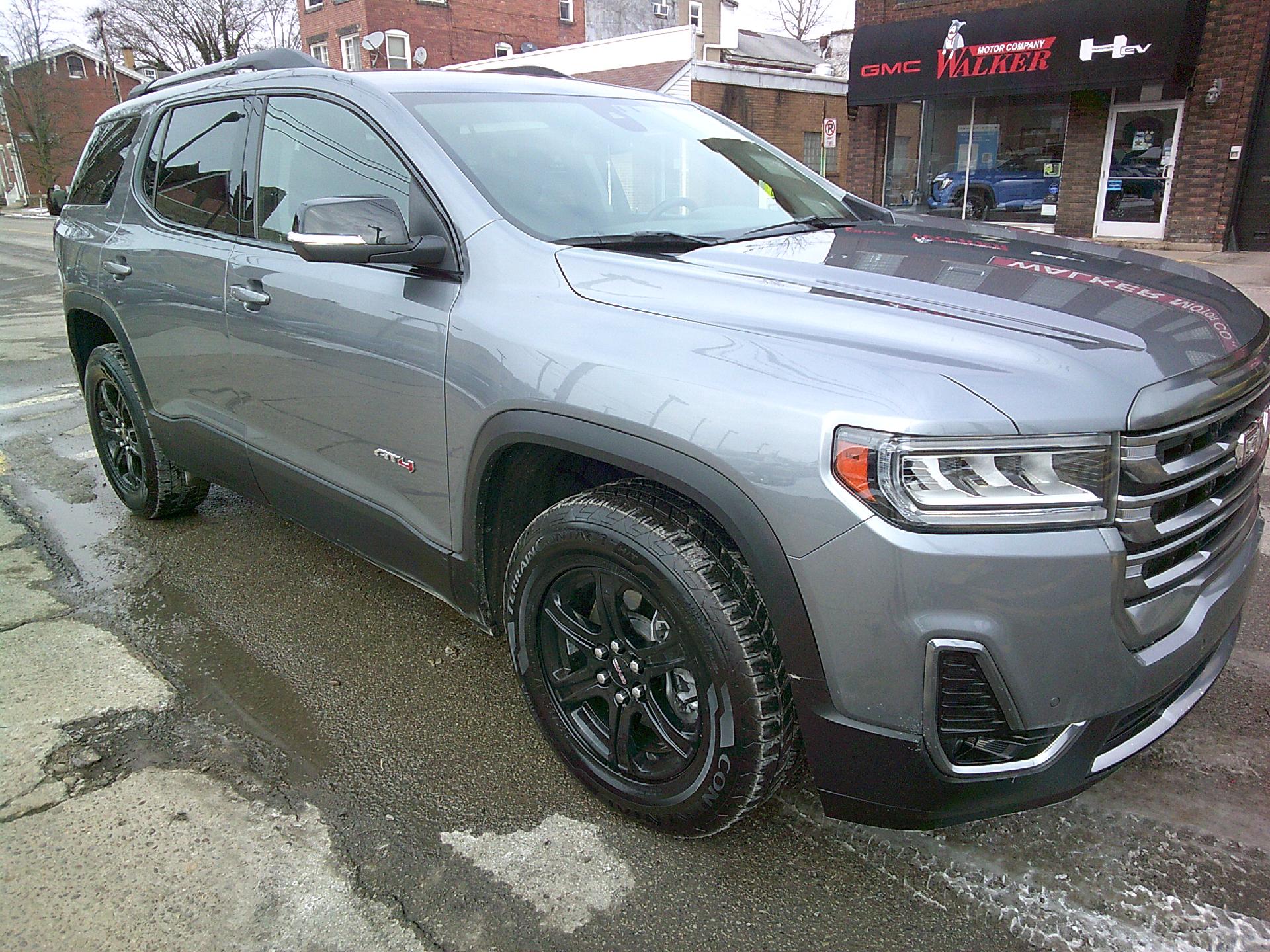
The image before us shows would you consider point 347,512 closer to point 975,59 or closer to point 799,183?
point 799,183

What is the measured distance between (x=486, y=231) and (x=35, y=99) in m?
60.3

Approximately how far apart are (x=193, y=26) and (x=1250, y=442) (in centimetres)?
5344

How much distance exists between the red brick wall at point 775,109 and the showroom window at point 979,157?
7.14 metres

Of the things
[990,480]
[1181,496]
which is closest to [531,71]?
[990,480]

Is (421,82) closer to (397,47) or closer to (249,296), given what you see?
(249,296)

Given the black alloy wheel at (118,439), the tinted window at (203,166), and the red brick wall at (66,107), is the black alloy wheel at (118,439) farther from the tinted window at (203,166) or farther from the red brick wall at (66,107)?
the red brick wall at (66,107)

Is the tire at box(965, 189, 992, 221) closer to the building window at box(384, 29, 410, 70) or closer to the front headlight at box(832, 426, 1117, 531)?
the front headlight at box(832, 426, 1117, 531)

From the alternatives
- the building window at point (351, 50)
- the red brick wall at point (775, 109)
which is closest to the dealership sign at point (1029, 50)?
the red brick wall at point (775, 109)

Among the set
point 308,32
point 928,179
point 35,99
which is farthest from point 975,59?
point 35,99

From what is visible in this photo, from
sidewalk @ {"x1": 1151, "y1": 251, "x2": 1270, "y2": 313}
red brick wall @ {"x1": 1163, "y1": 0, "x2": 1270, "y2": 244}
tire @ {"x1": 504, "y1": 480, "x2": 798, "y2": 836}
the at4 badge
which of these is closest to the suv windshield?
the at4 badge

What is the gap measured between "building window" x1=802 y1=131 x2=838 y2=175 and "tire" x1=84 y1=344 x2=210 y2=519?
2560cm

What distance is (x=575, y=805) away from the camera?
7.94 feet

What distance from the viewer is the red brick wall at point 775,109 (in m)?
25.1

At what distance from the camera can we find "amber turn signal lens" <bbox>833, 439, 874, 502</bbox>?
5.45 ft
